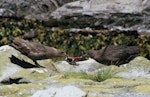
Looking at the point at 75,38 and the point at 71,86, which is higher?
the point at 71,86

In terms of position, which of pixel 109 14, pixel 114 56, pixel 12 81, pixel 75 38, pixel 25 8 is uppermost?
pixel 12 81

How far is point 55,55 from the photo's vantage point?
9.00 metres

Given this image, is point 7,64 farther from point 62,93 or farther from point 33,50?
point 62,93

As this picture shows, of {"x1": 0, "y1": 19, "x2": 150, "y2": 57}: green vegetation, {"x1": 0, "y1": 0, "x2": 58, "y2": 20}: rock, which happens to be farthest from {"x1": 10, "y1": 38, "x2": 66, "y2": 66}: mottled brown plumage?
{"x1": 0, "y1": 0, "x2": 58, "y2": 20}: rock

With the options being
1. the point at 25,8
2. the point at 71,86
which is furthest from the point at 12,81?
the point at 25,8

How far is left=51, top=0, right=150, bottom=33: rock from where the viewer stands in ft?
51.8

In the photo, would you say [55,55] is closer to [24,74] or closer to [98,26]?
[24,74]

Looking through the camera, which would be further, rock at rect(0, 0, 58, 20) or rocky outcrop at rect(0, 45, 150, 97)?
rock at rect(0, 0, 58, 20)

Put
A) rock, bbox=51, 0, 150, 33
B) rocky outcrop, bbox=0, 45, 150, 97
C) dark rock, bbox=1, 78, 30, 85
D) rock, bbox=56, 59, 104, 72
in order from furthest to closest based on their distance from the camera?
1. rock, bbox=51, 0, 150, 33
2. rock, bbox=56, 59, 104, 72
3. dark rock, bbox=1, 78, 30, 85
4. rocky outcrop, bbox=0, 45, 150, 97

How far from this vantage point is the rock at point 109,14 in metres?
15.8

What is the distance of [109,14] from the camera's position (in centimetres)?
1631

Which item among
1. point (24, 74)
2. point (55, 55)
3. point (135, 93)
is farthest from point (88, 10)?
point (135, 93)

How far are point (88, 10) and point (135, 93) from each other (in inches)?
474

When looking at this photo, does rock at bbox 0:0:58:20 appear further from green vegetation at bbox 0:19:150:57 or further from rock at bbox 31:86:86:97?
rock at bbox 31:86:86:97
